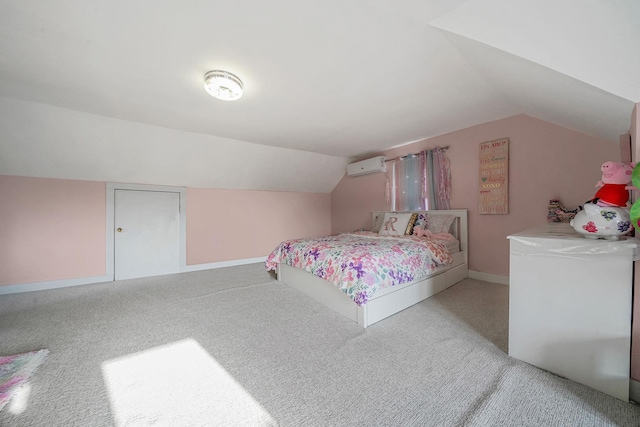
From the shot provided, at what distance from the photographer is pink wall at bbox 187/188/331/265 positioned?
4.20 meters

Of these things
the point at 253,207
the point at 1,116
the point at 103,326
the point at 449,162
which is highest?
the point at 1,116

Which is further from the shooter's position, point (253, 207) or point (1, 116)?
point (253, 207)

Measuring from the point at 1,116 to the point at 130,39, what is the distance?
2288mm

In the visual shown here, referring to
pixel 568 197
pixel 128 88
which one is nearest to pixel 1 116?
pixel 128 88

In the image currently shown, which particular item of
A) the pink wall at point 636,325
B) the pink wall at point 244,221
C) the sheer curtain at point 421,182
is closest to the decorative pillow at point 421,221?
the sheer curtain at point 421,182

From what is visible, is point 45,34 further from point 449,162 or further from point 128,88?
point 449,162

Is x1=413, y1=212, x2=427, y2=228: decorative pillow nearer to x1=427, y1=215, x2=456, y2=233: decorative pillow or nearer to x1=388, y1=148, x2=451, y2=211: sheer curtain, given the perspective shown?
x1=427, y1=215, x2=456, y2=233: decorative pillow

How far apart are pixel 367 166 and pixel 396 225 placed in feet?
4.67

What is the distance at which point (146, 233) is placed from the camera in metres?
3.73

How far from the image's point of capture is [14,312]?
2346 mm

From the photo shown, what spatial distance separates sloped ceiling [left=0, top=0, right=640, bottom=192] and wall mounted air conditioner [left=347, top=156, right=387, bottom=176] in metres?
1.05

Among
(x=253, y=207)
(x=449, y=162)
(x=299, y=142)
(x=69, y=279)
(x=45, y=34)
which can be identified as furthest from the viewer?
(x=253, y=207)

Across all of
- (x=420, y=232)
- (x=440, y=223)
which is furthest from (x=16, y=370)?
(x=440, y=223)

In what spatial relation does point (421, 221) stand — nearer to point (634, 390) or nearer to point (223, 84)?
point (634, 390)
